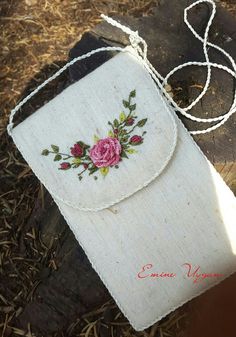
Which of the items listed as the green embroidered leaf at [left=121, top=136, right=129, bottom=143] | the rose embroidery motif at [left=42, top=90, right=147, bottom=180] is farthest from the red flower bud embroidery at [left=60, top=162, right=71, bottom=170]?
the green embroidered leaf at [left=121, top=136, right=129, bottom=143]

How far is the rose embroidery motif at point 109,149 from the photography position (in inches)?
41.4

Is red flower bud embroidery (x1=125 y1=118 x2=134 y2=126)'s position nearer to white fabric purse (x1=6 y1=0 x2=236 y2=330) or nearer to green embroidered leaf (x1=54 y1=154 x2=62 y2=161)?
white fabric purse (x1=6 y1=0 x2=236 y2=330)

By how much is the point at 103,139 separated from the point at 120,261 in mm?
318

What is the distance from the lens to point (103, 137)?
1079 millimetres

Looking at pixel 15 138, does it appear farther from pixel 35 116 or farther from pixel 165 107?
pixel 165 107

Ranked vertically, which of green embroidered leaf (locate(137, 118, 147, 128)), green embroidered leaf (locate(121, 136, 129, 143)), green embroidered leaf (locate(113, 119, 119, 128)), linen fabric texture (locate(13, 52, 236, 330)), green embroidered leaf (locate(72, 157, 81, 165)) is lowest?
linen fabric texture (locate(13, 52, 236, 330))

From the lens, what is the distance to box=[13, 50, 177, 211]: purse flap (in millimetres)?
1034

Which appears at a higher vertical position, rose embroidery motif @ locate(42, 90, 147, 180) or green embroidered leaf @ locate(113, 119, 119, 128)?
green embroidered leaf @ locate(113, 119, 119, 128)

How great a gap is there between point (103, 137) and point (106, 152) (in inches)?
2.0

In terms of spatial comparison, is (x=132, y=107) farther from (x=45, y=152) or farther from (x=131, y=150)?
(x=45, y=152)

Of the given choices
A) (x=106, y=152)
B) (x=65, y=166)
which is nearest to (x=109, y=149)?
(x=106, y=152)

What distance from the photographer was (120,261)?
3.43 ft

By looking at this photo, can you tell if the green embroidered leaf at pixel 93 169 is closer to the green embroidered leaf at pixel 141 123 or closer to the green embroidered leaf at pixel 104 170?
the green embroidered leaf at pixel 104 170

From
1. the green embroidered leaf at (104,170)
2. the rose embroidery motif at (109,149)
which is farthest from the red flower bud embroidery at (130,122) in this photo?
the green embroidered leaf at (104,170)
